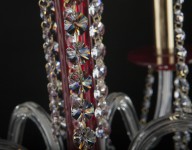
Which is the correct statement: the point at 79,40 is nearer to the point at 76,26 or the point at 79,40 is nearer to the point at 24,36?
the point at 76,26

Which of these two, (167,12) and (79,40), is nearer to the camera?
(79,40)

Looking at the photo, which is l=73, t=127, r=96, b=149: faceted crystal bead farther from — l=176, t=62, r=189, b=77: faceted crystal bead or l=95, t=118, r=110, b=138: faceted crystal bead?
l=176, t=62, r=189, b=77: faceted crystal bead

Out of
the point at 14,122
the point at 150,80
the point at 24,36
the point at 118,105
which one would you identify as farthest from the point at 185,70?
the point at 24,36

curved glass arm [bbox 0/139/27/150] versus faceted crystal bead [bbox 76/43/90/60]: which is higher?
faceted crystal bead [bbox 76/43/90/60]

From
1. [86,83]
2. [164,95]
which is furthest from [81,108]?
[164,95]

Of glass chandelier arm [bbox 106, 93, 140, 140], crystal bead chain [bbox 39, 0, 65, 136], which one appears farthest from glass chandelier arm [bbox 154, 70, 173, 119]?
crystal bead chain [bbox 39, 0, 65, 136]

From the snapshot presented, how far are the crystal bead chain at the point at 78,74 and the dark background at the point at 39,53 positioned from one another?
0.49 metres

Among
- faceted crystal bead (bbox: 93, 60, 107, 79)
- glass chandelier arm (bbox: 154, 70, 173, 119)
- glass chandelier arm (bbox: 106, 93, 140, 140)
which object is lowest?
glass chandelier arm (bbox: 154, 70, 173, 119)

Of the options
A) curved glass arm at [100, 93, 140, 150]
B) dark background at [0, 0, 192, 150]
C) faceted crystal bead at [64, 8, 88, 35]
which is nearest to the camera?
faceted crystal bead at [64, 8, 88, 35]

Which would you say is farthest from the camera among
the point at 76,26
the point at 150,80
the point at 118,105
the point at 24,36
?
the point at 24,36

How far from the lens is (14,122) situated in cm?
46

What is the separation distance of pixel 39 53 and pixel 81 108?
1.71 ft

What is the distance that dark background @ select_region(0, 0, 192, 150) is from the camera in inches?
31.2

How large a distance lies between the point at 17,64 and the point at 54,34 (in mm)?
476
